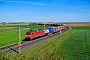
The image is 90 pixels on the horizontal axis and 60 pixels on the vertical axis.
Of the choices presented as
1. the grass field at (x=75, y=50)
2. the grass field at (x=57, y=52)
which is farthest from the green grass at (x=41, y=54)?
the grass field at (x=75, y=50)

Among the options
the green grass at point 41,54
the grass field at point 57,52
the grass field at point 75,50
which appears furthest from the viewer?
the grass field at point 75,50

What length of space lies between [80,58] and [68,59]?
2.66 metres

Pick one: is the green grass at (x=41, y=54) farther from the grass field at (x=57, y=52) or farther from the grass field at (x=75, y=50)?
the grass field at (x=75, y=50)

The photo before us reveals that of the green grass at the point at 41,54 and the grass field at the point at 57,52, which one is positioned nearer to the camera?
the green grass at the point at 41,54

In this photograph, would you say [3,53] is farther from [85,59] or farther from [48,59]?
[85,59]

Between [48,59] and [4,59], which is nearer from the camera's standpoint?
[48,59]

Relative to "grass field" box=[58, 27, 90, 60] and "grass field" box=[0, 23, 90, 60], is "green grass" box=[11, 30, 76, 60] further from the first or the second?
"grass field" box=[58, 27, 90, 60]

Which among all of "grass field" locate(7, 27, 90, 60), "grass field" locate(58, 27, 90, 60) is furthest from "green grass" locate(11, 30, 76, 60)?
"grass field" locate(58, 27, 90, 60)

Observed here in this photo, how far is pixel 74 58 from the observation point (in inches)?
1233

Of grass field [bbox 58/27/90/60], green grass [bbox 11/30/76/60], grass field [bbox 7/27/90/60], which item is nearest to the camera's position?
green grass [bbox 11/30/76/60]

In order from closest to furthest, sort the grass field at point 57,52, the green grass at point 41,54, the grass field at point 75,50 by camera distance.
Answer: the green grass at point 41,54
the grass field at point 57,52
the grass field at point 75,50

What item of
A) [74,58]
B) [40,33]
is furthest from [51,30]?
[74,58]

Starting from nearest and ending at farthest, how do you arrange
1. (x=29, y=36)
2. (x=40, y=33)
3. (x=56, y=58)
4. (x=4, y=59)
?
(x=56, y=58)
(x=4, y=59)
(x=29, y=36)
(x=40, y=33)

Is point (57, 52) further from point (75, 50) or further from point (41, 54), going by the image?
point (75, 50)
